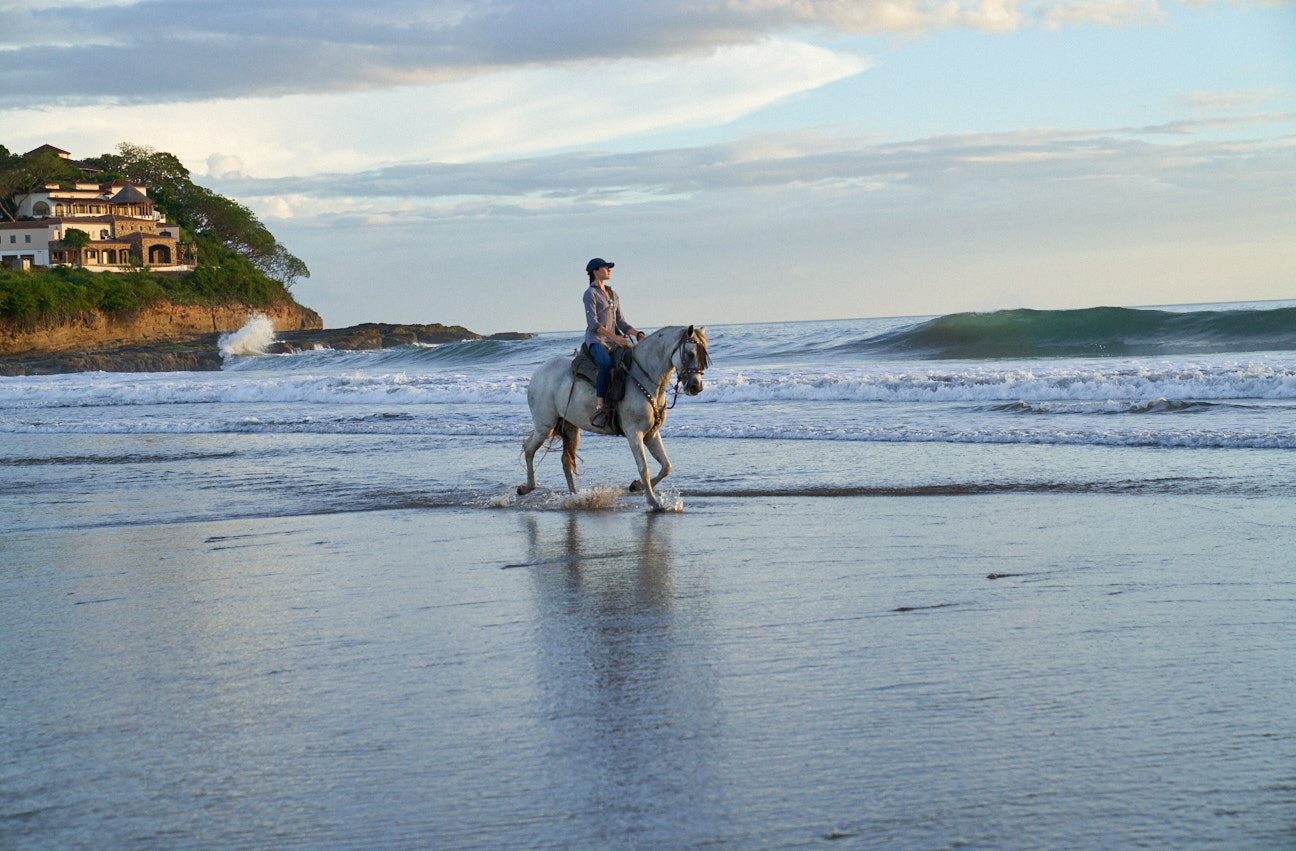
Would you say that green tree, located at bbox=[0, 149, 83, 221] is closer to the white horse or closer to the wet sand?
the white horse

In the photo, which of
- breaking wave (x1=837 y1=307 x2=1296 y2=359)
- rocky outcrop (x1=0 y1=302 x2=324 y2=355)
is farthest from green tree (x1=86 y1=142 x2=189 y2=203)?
breaking wave (x1=837 y1=307 x2=1296 y2=359)

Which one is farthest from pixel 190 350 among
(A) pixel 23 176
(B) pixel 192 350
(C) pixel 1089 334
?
(C) pixel 1089 334

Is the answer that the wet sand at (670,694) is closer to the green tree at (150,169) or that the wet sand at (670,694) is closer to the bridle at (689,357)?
the bridle at (689,357)

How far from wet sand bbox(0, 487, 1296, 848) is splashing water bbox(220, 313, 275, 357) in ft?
216

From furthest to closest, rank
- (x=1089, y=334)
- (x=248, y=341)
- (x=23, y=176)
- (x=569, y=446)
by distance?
(x=23, y=176)
(x=248, y=341)
(x=1089, y=334)
(x=569, y=446)

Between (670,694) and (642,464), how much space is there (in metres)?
5.08

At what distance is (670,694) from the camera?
391 centimetres

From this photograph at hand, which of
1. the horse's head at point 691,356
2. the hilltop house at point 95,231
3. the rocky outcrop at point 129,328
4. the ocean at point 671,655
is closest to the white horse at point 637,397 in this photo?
the horse's head at point 691,356

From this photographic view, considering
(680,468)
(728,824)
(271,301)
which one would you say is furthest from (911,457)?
(271,301)

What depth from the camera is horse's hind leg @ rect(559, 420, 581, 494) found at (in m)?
9.98

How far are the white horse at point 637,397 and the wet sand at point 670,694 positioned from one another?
6.38 ft

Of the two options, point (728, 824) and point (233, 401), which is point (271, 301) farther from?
point (728, 824)

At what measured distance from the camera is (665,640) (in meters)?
4.73

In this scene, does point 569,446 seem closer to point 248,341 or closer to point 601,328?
Answer: point 601,328
